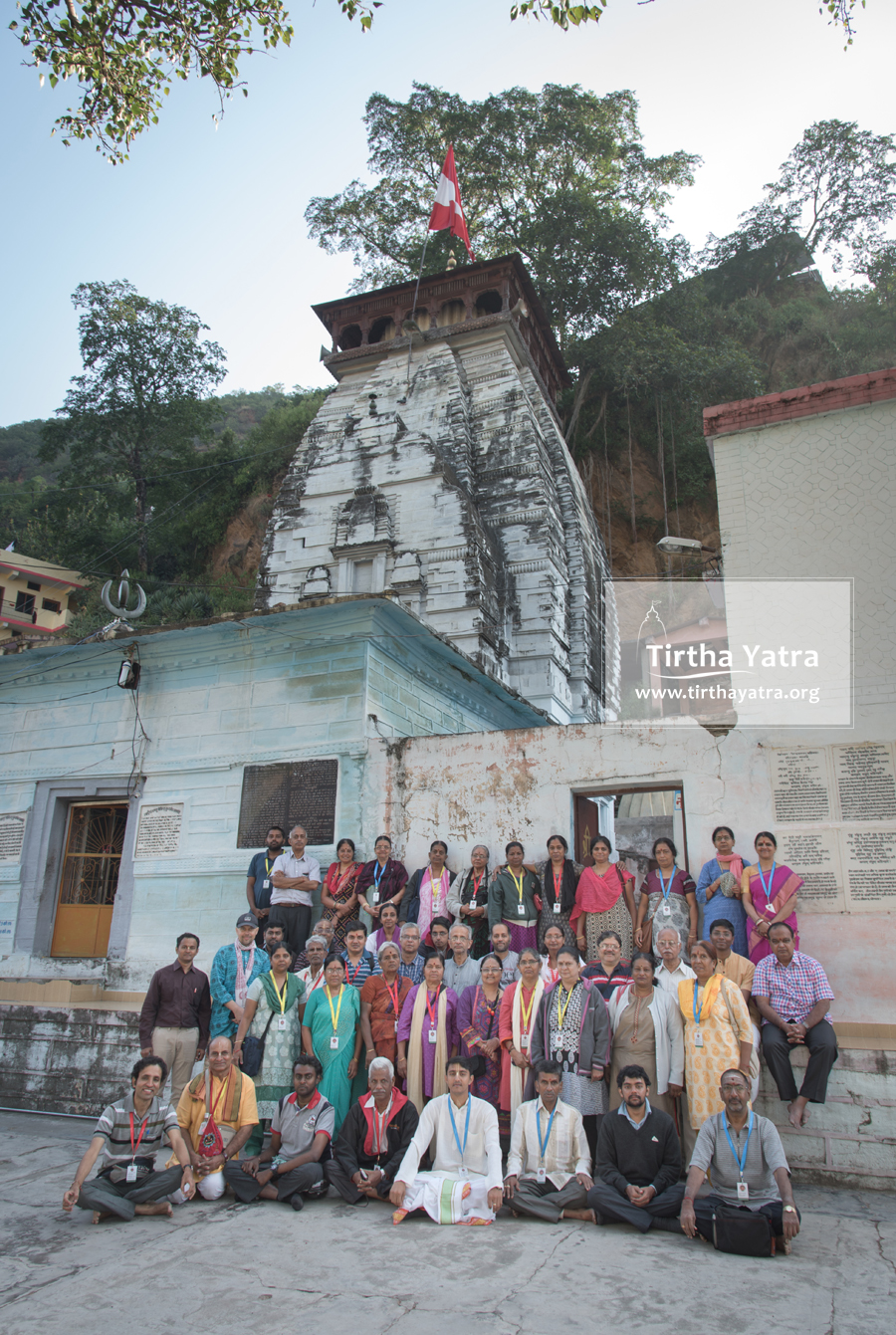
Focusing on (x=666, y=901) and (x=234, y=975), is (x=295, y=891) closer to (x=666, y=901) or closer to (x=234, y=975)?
(x=234, y=975)

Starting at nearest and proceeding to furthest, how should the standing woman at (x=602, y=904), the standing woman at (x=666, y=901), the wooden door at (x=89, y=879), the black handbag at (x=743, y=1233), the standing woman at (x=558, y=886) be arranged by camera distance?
the black handbag at (x=743, y=1233)
the standing woman at (x=666, y=901)
the standing woman at (x=602, y=904)
the standing woman at (x=558, y=886)
the wooden door at (x=89, y=879)

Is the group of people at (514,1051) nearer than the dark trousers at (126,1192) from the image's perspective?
No

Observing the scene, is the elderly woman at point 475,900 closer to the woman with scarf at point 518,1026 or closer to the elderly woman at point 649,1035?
the woman with scarf at point 518,1026

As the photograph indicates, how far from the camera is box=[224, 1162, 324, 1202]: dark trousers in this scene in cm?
506

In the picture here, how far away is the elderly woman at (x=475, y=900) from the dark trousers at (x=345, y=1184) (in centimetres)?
223

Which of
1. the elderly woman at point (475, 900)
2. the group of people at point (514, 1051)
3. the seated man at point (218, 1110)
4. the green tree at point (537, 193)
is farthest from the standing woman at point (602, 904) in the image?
the green tree at point (537, 193)

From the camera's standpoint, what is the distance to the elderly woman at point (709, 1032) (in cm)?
525

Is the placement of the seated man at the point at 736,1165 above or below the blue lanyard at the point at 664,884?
below

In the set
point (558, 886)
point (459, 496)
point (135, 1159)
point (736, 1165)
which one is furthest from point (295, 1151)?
point (459, 496)

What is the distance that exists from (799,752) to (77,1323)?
6279mm

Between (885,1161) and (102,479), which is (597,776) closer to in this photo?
(885,1161)

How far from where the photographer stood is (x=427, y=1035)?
600 cm

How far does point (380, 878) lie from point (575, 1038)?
8.97 ft

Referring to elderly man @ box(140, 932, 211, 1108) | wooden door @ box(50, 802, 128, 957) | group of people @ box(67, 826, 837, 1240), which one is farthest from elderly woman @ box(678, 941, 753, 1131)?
wooden door @ box(50, 802, 128, 957)
